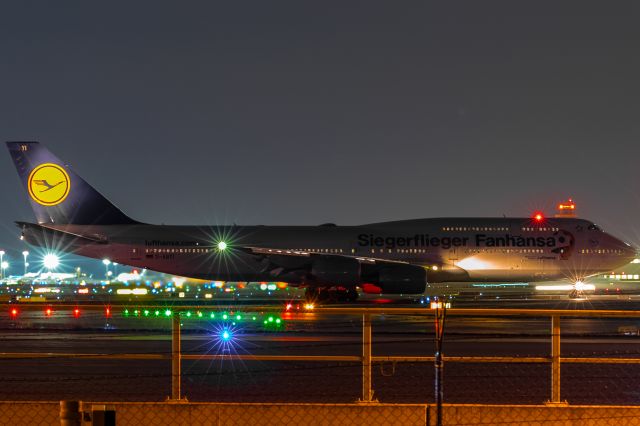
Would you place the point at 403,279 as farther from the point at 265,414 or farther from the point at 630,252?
the point at 265,414

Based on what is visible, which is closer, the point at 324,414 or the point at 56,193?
the point at 324,414

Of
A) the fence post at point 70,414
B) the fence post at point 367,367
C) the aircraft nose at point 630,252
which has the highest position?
the aircraft nose at point 630,252

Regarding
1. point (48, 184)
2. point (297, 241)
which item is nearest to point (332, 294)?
point (297, 241)

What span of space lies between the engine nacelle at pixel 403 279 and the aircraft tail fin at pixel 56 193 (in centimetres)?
1328

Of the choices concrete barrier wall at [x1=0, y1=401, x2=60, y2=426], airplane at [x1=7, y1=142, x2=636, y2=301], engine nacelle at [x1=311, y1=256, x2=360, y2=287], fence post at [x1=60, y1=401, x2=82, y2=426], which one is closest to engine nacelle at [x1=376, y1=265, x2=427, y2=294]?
engine nacelle at [x1=311, y1=256, x2=360, y2=287]

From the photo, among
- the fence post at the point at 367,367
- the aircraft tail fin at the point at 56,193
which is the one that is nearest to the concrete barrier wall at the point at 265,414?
the fence post at the point at 367,367

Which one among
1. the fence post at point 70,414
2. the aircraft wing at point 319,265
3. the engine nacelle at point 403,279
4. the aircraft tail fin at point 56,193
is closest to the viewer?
the fence post at point 70,414

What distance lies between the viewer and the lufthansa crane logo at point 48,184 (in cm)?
4262

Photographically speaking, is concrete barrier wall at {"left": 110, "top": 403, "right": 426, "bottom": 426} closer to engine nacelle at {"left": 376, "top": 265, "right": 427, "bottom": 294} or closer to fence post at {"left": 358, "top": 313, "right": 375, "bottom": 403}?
fence post at {"left": 358, "top": 313, "right": 375, "bottom": 403}

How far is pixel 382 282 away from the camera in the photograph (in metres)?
37.5

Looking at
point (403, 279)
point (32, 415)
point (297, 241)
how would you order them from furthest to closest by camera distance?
1. point (297, 241)
2. point (403, 279)
3. point (32, 415)

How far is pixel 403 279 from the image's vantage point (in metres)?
37.2

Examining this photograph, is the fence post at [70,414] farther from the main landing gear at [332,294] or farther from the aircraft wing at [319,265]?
the main landing gear at [332,294]

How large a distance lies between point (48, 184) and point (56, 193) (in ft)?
1.94
